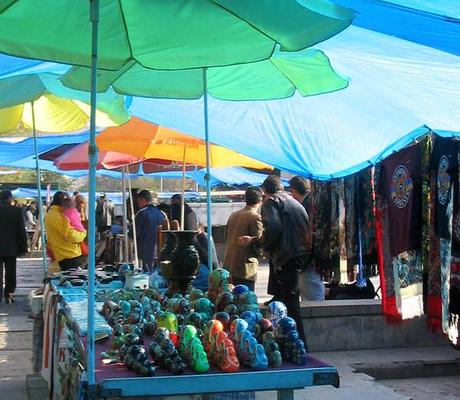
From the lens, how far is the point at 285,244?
6.52 m

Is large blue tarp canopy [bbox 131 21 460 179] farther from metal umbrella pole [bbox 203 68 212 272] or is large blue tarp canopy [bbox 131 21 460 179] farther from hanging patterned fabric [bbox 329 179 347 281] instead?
metal umbrella pole [bbox 203 68 212 272]

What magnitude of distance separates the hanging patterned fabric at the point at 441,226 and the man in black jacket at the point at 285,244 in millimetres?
1220

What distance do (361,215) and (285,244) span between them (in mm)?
1059

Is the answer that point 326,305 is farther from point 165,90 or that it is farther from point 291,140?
point 165,90

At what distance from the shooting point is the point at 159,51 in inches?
151

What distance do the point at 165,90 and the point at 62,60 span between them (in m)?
1.31

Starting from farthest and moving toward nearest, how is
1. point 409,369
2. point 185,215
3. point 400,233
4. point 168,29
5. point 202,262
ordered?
point 185,215 → point 409,369 → point 400,233 → point 202,262 → point 168,29

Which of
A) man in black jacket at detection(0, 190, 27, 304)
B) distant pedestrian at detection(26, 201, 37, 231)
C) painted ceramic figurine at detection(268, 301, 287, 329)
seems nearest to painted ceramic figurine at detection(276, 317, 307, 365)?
painted ceramic figurine at detection(268, 301, 287, 329)

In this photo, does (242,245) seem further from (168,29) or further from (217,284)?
(168,29)

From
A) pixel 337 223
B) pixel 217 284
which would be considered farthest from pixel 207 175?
pixel 337 223

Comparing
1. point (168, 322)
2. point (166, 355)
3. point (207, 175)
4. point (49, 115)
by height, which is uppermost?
point (49, 115)

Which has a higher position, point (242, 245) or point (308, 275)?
point (242, 245)

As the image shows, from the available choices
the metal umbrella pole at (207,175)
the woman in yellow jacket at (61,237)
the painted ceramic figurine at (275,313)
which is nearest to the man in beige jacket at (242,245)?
the metal umbrella pole at (207,175)

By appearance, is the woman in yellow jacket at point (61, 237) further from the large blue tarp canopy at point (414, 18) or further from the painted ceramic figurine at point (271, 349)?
the large blue tarp canopy at point (414, 18)
